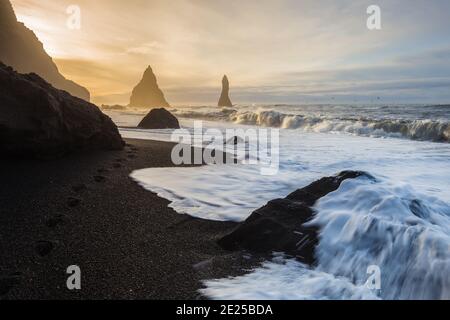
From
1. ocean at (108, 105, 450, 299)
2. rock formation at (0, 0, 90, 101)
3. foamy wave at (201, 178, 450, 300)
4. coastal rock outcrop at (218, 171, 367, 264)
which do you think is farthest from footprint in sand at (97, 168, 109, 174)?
rock formation at (0, 0, 90, 101)

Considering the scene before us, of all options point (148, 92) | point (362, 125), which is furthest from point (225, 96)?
point (362, 125)

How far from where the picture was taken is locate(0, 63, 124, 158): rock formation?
276 inches

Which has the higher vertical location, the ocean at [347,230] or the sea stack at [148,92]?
the sea stack at [148,92]

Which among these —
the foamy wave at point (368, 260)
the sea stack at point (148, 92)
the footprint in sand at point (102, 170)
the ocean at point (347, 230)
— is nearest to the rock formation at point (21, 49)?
the sea stack at point (148, 92)

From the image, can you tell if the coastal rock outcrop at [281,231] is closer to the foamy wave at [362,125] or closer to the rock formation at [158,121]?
the rock formation at [158,121]

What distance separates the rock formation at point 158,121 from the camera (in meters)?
20.8

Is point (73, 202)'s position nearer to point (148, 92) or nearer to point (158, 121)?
point (158, 121)

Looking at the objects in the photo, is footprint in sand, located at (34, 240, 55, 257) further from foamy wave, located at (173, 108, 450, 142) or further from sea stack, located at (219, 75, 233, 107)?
sea stack, located at (219, 75, 233, 107)

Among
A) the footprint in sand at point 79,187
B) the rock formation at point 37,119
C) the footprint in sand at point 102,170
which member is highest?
the rock formation at point 37,119

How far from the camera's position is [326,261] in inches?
152

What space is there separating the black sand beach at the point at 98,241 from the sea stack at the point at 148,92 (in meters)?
145

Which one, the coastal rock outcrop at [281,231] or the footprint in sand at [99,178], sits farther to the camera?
the footprint in sand at [99,178]

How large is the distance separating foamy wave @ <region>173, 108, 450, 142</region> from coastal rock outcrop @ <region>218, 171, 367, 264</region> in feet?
59.8

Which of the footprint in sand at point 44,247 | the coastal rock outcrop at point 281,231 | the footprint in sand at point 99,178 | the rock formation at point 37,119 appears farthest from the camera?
the rock formation at point 37,119
